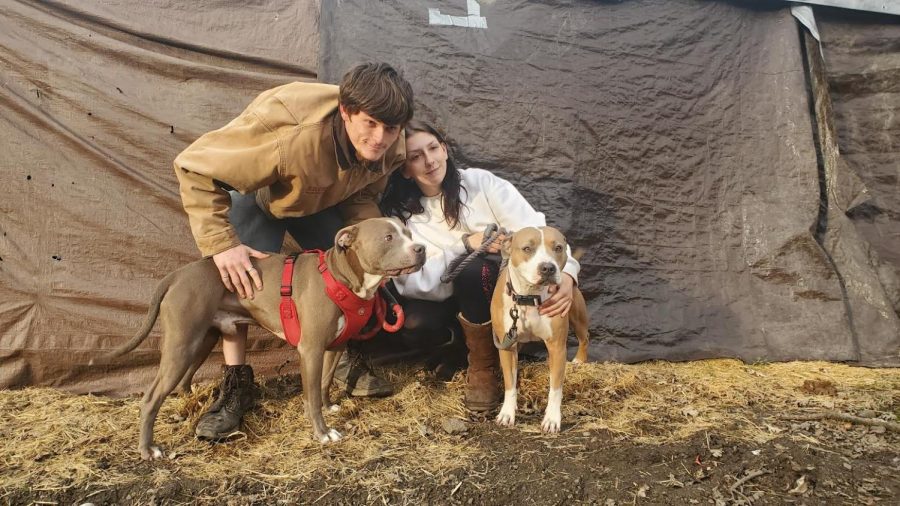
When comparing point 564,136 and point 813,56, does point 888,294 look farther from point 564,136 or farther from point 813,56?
point 564,136

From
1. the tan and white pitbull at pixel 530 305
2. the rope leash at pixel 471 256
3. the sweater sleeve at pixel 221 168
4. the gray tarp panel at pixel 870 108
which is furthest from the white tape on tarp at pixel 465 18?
the gray tarp panel at pixel 870 108

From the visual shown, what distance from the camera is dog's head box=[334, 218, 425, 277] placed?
10.2 feet

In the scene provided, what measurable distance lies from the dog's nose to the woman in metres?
0.37

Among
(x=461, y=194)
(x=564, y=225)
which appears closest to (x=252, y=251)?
(x=461, y=194)

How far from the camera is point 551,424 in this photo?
10.6 ft

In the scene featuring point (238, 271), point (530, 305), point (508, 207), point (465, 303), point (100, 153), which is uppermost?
point (100, 153)

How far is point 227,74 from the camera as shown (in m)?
4.18

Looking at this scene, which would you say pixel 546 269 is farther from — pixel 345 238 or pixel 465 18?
pixel 465 18

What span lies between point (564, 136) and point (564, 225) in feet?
2.37

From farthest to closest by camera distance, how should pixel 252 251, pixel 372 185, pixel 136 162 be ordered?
1. pixel 136 162
2. pixel 372 185
3. pixel 252 251

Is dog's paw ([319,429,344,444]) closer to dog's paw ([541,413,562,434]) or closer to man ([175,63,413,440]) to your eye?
man ([175,63,413,440])

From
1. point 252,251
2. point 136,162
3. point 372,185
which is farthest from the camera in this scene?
point 136,162

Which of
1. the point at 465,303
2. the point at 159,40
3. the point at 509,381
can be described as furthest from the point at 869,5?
the point at 159,40

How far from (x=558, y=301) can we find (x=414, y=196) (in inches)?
49.7
